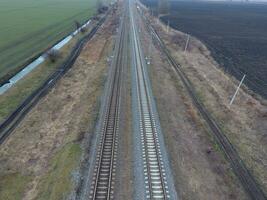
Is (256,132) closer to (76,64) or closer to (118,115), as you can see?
(118,115)

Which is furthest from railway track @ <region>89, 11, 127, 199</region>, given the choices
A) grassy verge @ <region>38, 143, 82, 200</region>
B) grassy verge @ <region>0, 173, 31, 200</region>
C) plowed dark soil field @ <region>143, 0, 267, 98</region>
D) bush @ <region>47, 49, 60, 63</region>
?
plowed dark soil field @ <region>143, 0, 267, 98</region>

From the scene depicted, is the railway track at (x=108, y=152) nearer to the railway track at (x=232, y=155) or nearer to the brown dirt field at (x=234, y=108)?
the railway track at (x=232, y=155)

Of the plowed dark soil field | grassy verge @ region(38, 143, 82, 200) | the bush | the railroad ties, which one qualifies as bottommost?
the plowed dark soil field

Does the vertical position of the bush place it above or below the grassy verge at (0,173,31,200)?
below

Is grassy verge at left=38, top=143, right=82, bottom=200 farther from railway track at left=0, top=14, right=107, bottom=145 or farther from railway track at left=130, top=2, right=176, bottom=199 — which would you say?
railway track at left=0, top=14, right=107, bottom=145

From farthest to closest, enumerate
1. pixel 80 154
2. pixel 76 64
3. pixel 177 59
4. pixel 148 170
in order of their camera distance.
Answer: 1. pixel 177 59
2. pixel 76 64
3. pixel 80 154
4. pixel 148 170

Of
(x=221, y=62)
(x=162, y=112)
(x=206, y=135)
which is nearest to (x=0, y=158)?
(x=162, y=112)
